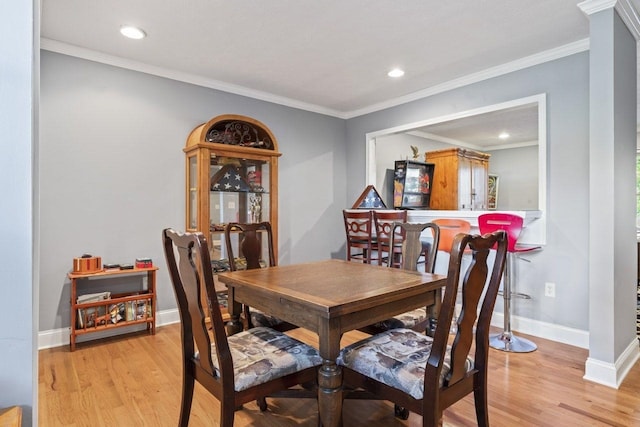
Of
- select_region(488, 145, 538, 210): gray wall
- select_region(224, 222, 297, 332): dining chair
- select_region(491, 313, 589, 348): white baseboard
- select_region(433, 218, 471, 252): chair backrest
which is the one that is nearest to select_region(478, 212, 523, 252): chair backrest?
select_region(433, 218, 471, 252): chair backrest

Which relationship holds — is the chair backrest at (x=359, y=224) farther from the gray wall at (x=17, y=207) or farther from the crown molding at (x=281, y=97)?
the gray wall at (x=17, y=207)

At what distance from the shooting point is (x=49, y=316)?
296 cm

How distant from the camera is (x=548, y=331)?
3166 millimetres

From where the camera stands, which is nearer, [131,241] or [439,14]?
[439,14]

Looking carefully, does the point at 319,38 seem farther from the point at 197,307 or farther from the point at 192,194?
the point at 197,307

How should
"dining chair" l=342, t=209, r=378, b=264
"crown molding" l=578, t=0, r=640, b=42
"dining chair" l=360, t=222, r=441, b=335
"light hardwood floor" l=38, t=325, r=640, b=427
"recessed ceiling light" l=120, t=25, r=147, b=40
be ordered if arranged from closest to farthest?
1. "light hardwood floor" l=38, t=325, r=640, b=427
2. "dining chair" l=360, t=222, r=441, b=335
3. "crown molding" l=578, t=0, r=640, b=42
4. "recessed ceiling light" l=120, t=25, r=147, b=40
5. "dining chair" l=342, t=209, r=378, b=264

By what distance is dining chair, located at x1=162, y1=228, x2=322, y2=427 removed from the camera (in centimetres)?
142

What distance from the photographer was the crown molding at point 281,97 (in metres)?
2.98

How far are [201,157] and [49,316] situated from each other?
1.79 m

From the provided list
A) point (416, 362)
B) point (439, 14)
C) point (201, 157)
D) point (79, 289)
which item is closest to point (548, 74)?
point (439, 14)

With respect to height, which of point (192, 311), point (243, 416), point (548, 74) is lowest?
point (243, 416)

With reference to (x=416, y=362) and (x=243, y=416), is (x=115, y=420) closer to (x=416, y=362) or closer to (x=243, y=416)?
(x=243, y=416)

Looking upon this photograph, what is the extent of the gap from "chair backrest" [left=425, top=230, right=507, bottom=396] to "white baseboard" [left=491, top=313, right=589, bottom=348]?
2.00 m

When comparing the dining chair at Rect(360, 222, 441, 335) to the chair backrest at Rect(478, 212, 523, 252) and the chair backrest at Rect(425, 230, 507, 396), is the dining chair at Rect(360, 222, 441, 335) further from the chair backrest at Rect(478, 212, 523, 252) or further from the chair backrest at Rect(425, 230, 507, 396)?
the chair backrest at Rect(478, 212, 523, 252)
